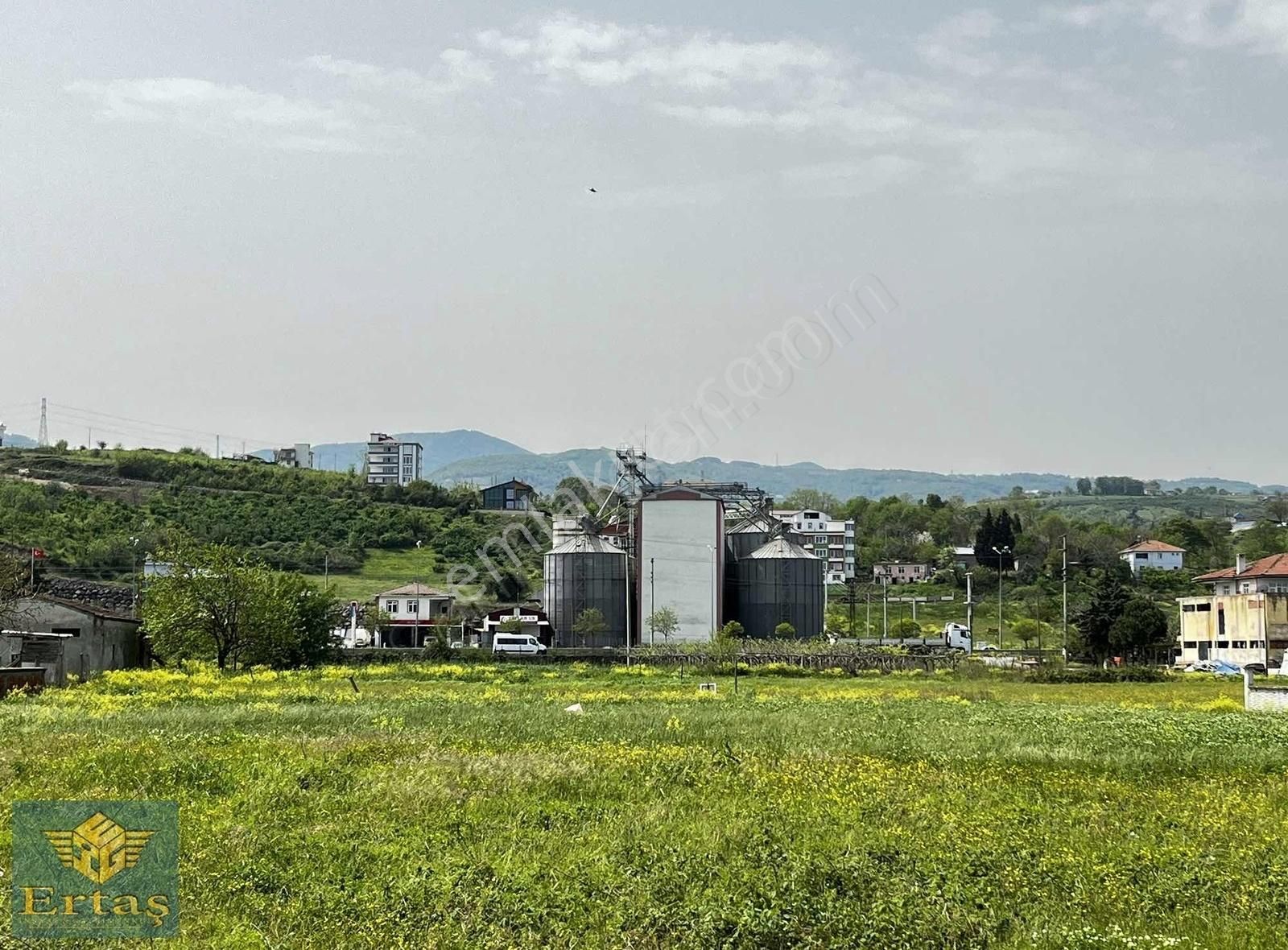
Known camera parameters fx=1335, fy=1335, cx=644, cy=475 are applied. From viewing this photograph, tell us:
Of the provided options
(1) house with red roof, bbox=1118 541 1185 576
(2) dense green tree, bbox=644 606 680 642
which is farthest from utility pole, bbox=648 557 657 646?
(1) house with red roof, bbox=1118 541 1185 576

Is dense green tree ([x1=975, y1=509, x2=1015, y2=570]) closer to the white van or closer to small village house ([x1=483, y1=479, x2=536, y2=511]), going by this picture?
small village house ([x1=483, y1=479, x2=536, y2=511])

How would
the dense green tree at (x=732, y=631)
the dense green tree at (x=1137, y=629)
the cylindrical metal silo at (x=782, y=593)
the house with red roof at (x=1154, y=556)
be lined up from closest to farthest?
the dense green tree at (x=732, y=631)
the dense green tree at (x=1137, y=629)
the cylindrical metal silo at (x=782, y=593)
the house with red roof at (x=1154, y=556)

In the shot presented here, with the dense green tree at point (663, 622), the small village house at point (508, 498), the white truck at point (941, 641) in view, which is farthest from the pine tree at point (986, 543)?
the dense green tree at point (663, 622)

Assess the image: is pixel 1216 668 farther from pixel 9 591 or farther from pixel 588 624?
pixel 9 591

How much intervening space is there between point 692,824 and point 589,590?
6810 centimetres

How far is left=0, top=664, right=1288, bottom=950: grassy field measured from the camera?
10859 mm

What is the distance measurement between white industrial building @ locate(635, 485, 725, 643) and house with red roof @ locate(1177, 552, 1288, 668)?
27873 mm

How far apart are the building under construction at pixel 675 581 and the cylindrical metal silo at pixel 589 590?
50mm

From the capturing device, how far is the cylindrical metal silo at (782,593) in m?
82.8

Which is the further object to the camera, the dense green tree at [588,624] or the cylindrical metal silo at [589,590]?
the cylindrical metal silo at [589,590]

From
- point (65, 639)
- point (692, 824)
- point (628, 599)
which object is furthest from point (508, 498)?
point (692, 824)

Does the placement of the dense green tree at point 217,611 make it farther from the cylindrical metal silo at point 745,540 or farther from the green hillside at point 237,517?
the cylindrical metal silo at point 745,540

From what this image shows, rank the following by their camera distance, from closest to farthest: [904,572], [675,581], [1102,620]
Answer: [1102,620], [675,581], [904,572]

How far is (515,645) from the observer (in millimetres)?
70938
